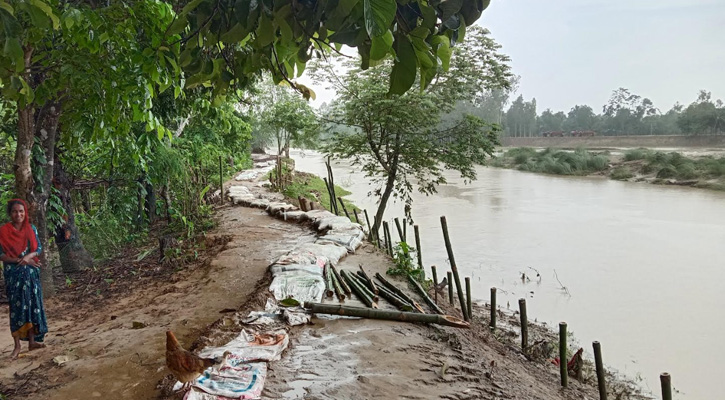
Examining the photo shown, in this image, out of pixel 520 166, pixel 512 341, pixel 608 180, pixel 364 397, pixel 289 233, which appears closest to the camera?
pixel 364 397

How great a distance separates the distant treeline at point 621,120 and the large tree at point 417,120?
50.8 ft

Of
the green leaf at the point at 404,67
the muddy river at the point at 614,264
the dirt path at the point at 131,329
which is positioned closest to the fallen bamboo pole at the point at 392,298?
the dirt path at the point at 131,329

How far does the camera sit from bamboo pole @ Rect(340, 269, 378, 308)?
149 inches

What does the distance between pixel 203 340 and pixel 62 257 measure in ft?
12.8

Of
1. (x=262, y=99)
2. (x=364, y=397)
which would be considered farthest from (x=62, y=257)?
(x=262, y=99)

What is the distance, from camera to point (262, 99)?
2030 centimetres

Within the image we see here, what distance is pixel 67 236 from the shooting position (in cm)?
568

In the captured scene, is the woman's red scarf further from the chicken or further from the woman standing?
the chicken

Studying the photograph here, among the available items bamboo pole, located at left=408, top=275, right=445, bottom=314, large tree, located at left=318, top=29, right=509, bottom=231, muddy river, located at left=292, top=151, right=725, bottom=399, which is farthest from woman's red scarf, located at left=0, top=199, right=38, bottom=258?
muddy river, located at left=292, top=151, right=725, bottom=399

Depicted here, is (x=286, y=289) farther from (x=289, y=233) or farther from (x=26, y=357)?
(x=289, y=233)

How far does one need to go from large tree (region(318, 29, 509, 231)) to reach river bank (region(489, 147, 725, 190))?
1160cm

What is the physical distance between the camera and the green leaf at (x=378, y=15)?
2.27 feet

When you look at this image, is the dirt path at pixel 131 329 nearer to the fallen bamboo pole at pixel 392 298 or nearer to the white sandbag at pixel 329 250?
the white sandbag at pixel 329 250

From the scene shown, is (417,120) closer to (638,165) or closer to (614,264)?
(614,264)
